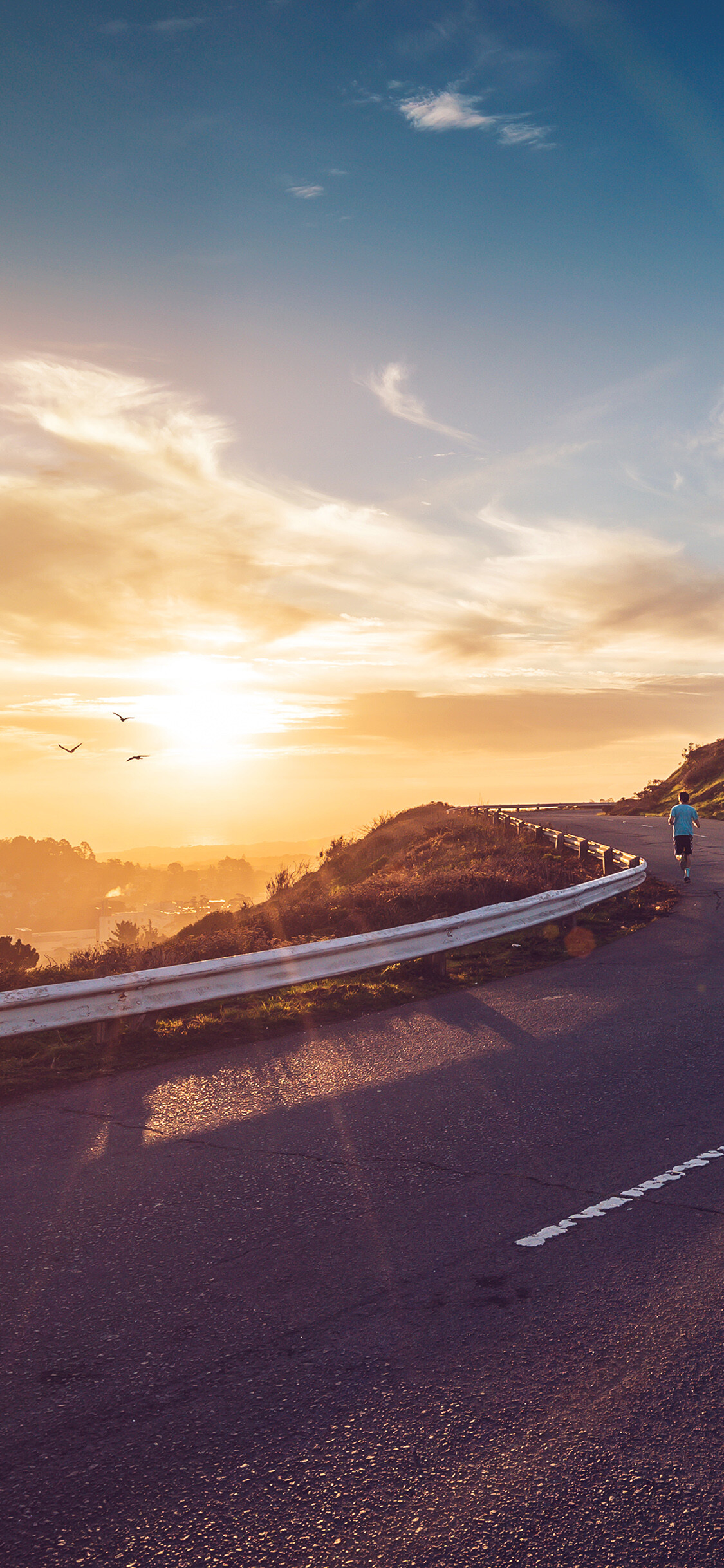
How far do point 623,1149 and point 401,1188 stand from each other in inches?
54.1

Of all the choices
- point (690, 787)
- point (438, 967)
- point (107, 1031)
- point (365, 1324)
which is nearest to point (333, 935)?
point (438, 967)

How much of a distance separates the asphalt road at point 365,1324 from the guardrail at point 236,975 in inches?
42.0

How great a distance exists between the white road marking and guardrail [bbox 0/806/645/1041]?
4554 millimetres

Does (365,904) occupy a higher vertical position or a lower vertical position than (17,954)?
higher

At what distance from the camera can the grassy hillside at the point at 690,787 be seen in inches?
1884

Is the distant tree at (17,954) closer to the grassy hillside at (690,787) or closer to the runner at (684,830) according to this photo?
the runner at (684,830)

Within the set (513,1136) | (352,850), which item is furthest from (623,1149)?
(352,850)

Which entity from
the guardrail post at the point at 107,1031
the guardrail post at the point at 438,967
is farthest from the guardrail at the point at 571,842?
the guardrail post at the point at 107,1031

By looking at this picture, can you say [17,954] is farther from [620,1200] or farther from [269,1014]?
[620,1200]

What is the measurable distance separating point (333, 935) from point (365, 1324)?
31.4 ft

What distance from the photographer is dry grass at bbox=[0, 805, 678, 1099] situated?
8016 millimetres

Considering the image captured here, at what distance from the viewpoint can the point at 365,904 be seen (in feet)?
47.0

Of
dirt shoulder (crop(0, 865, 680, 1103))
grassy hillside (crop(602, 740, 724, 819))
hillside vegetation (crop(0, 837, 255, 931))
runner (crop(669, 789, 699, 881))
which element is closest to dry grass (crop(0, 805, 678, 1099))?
dirt shoulder (crop(0, 865, 680, 1103))

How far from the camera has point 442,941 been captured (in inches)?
433
